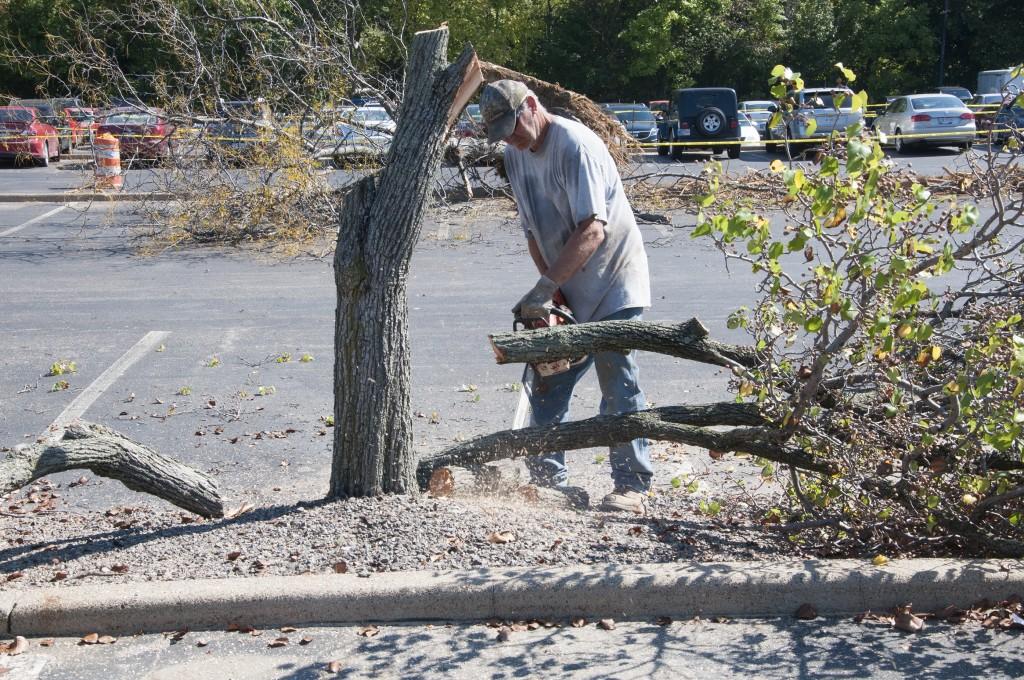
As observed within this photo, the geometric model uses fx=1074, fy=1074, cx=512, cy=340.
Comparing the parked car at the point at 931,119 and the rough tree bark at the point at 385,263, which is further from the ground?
the parked car at the point at 931,119

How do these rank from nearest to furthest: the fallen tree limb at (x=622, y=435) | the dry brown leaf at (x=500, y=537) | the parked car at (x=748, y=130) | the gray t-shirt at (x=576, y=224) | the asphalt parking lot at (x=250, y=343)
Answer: the dry brown leaf at (x=500, y=537) < the fallen tree limb at (x=622, y=435) < the gray t-shirt at (x=576, y=224) < the asphalt parking lot at (x=250, y=343) < the parked car at (x=748, y=130)

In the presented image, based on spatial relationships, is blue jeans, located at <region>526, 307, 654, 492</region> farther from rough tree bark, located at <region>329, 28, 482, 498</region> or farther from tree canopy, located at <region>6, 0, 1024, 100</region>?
tree canopy, located at <region>6, 0, 1024, 100</region>

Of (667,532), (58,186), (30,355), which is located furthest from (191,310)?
(58,186)

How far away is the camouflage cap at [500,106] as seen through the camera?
4.75m

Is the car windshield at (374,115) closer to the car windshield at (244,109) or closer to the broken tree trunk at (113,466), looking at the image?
the car windshield at (244,109)

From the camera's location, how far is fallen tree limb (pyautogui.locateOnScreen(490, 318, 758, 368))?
4.43m

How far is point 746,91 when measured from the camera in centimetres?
4253

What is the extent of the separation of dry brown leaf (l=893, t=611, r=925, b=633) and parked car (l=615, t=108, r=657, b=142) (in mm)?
26494

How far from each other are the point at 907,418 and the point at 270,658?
257cm

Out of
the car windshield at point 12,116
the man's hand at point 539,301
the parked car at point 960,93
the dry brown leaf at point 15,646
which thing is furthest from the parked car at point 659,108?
the dry brown leaf at point 15,646

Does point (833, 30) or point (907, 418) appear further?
point (833, 30)

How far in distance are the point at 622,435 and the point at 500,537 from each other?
0.73 metres

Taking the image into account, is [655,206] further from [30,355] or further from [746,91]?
[746,91]

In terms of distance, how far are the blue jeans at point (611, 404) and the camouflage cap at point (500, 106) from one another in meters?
1.03
